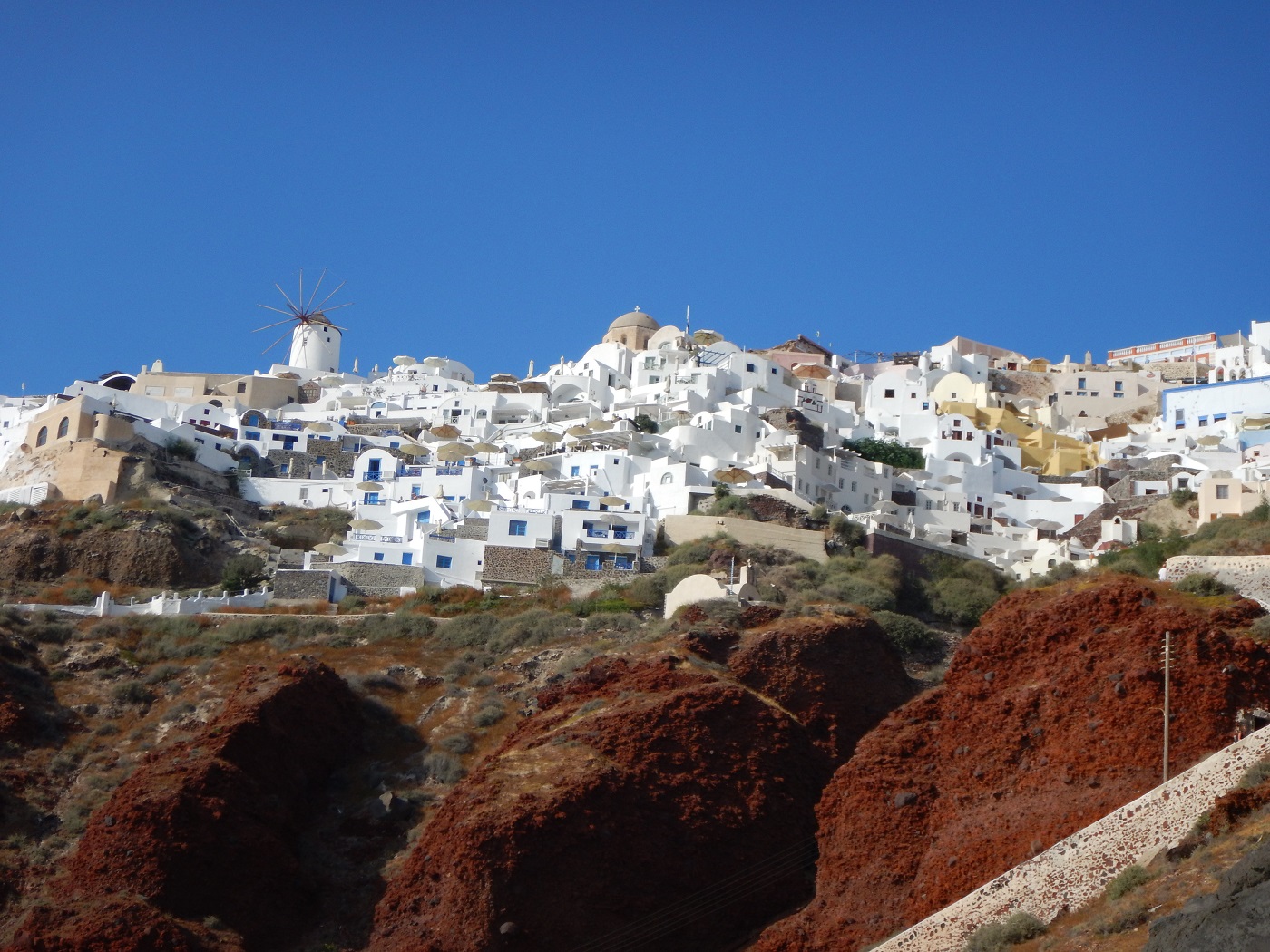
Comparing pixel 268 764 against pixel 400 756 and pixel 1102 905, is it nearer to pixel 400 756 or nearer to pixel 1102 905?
pixel 400 756

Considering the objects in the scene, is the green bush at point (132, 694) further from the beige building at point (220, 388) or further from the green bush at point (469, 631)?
the beige building at point (220, 388)

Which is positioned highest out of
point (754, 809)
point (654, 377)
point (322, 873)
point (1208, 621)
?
point (654, 377)

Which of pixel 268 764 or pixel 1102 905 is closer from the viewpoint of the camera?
pixel 1102 905

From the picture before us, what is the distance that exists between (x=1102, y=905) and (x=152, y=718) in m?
25.8

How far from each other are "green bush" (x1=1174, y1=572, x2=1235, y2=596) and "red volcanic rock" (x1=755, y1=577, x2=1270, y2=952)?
176cm

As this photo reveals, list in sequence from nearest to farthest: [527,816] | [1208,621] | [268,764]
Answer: [1208,621] < [527,816] < [268,764]

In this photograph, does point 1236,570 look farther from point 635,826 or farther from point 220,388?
point 220,388

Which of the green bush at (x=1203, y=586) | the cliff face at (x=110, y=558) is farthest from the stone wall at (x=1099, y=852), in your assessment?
the cliff face at (x=110, y=558)

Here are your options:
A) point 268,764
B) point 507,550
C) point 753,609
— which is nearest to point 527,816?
point 268,764

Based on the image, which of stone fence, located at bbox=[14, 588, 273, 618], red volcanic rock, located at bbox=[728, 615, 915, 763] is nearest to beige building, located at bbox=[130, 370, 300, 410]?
stone fence, located at bbox=[14, 588, 273, 618]

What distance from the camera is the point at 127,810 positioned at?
111 feet

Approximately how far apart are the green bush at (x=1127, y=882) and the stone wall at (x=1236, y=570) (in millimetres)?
10316

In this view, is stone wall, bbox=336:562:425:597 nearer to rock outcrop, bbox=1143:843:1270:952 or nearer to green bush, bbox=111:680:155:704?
green bush, bbox=111:680:155:704

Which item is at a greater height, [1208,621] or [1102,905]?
[1208,621]
